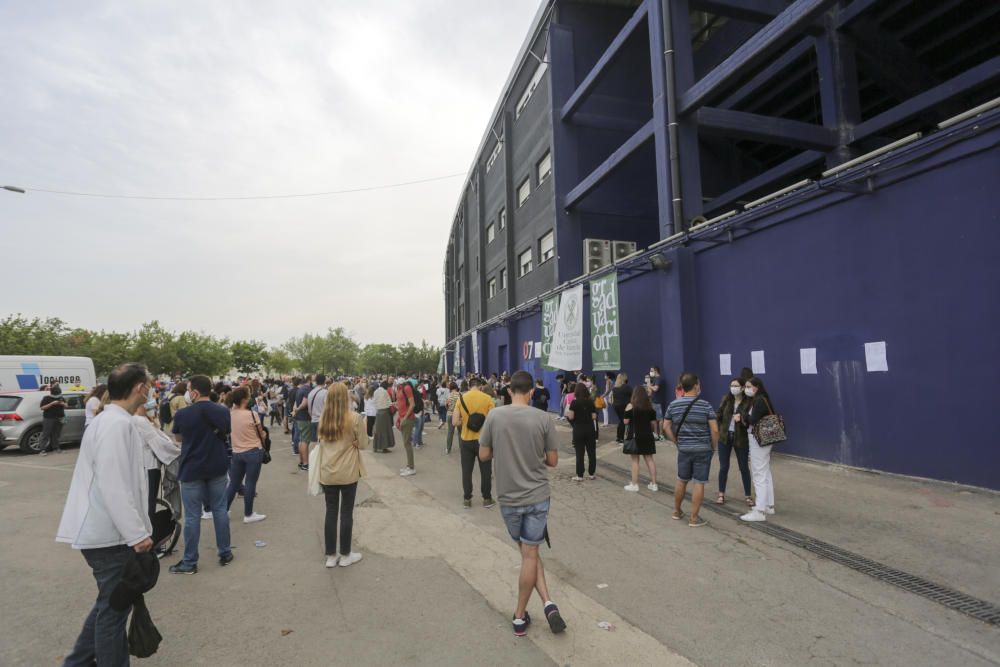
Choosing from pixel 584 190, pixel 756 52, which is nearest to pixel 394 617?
pixel 756 52

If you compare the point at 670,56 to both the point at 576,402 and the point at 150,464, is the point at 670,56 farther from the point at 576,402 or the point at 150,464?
the point at 150,464

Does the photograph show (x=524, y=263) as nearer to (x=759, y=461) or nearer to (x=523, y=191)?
(x=523, y=191)

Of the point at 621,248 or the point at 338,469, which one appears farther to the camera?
the point at 621,248

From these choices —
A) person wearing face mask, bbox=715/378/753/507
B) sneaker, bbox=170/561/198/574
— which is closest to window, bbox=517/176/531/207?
person wearing face mask, bbox=715/378/753/507

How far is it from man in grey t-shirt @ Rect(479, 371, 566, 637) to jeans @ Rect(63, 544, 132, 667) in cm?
241

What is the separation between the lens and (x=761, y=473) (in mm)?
6422

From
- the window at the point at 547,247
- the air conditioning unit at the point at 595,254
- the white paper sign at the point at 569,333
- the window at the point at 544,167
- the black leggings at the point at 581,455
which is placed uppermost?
the window at the point at 544,167

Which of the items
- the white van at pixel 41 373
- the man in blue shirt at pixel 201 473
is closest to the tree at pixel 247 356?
the white van at pixel 41 373

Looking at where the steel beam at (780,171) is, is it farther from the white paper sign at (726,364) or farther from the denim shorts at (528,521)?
the denim shorts at (528,521)

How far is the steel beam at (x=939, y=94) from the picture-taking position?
452 inches

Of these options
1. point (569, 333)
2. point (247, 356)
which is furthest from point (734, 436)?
point (247, 356)

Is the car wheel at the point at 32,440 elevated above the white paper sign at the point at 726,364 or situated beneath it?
situated beneath

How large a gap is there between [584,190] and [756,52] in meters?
7.60

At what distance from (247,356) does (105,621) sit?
70.1 meters
